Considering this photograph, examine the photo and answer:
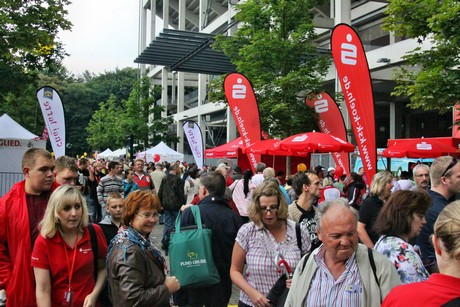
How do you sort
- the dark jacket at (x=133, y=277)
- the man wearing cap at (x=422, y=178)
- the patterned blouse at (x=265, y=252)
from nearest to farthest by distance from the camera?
1. the dark jacket at (x=133, y=277)
2. the patterned blouse at (x=265, y=252)
3. the man wearing cap at (x=422, y=178)

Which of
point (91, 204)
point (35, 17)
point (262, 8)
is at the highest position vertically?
point (262, 8)

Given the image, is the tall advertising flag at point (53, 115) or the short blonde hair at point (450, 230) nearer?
the short blonde hair at point (450, 230)

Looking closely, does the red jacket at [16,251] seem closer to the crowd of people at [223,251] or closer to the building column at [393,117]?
the crowd of people at [223,251]

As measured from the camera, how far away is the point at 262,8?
20.7m

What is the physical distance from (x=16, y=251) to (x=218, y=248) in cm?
182

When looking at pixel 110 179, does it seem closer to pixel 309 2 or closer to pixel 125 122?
pixel 309 2

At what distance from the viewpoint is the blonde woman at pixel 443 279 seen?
175cm

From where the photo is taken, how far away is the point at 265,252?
366 centimetres

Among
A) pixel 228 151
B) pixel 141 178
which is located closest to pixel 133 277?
pixel 141 178

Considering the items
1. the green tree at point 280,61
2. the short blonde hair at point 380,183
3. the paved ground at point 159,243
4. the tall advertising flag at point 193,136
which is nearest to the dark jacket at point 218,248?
the short blonde hair at point 380,183

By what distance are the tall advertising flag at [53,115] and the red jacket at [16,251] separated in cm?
867

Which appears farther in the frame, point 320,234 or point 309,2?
point 309,2

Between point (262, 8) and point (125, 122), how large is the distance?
22744 mm

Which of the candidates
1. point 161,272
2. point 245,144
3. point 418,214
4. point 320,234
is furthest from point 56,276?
point 245,144
